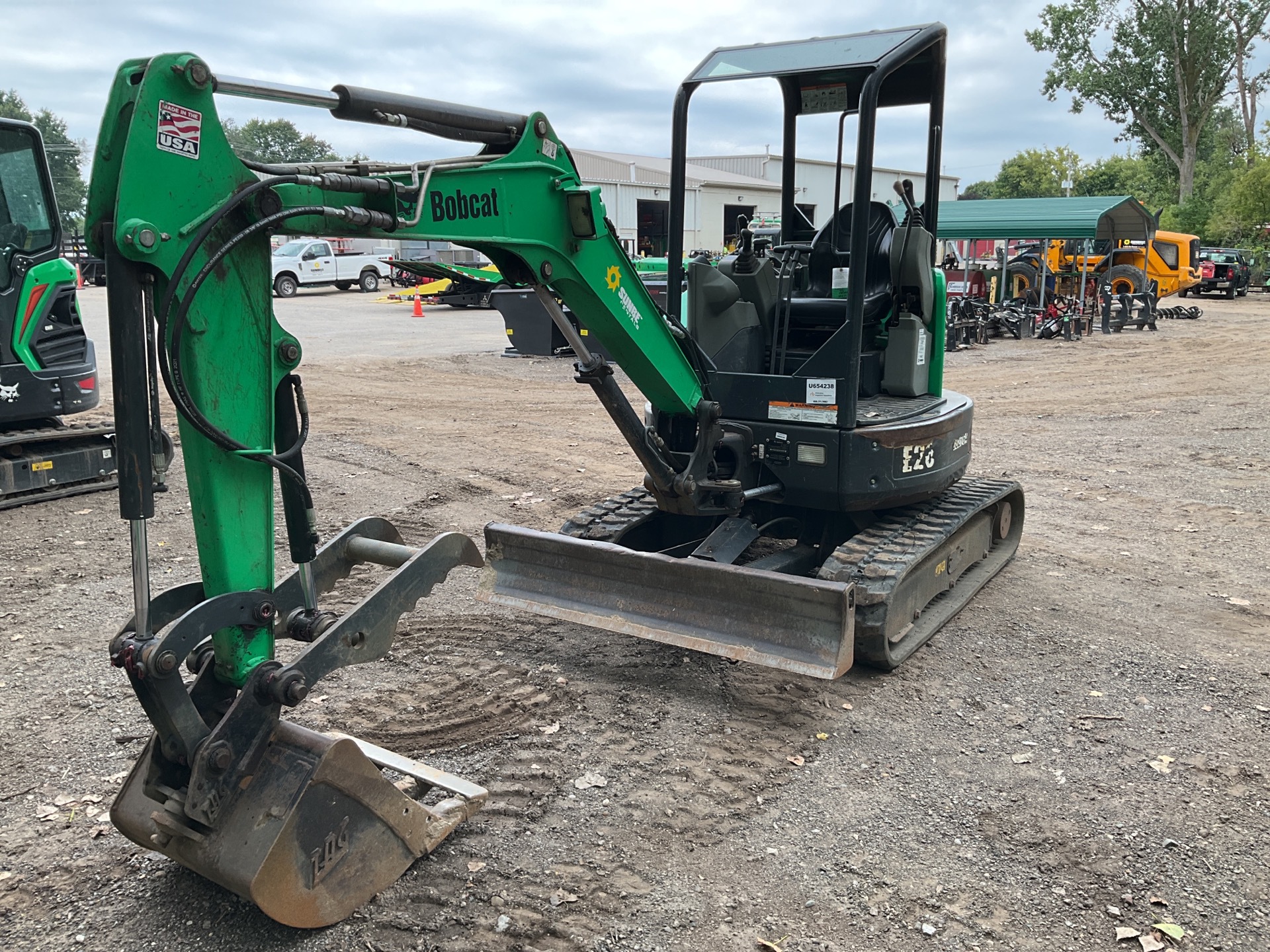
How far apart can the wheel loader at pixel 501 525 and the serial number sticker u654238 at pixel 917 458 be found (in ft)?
0.06

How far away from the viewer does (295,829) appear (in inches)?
114

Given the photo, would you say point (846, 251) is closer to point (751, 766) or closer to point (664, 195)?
point (751, 766)

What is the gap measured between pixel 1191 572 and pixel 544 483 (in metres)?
4.90

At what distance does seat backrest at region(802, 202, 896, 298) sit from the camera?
5.64 meters

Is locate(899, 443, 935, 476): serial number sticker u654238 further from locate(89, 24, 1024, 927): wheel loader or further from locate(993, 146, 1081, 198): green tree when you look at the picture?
locate(993, 146, 1081, 198): green tree

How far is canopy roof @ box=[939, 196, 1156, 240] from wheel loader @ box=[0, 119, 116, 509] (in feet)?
60.0

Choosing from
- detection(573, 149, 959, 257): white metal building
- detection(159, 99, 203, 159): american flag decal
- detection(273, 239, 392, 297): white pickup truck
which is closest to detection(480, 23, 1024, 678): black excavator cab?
detection(159, 99, 203, 159): american flag decal

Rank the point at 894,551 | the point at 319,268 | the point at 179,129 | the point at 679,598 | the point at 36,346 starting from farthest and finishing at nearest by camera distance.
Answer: the point at 319,268 < the point at 36,346 < the point at 894,551 < the point at 679,598 < the point at 179,129

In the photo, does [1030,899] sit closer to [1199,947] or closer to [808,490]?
[1199,947]

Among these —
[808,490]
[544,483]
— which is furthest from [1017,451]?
[808,490]

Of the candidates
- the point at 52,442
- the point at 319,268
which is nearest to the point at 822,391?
the point at 52,442

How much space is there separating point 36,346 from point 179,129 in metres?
6.55

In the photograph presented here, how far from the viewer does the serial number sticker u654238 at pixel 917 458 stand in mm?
5270

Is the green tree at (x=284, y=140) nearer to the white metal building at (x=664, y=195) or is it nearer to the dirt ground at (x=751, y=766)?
the white metal building at (x=664, y=195)
